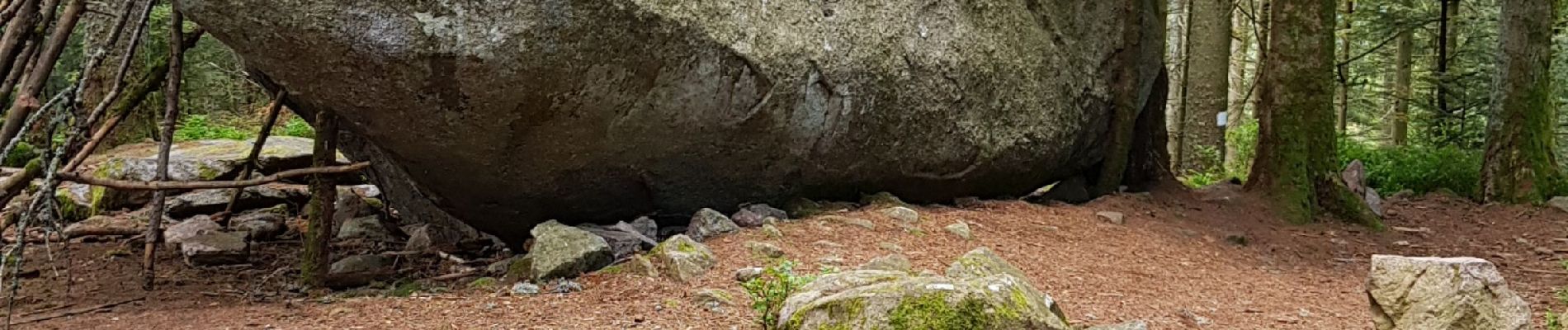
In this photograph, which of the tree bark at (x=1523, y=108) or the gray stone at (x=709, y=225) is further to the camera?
the tree bark at (x=1523, y=108)

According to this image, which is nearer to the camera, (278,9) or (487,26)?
(278,9)

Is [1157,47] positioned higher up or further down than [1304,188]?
higher up

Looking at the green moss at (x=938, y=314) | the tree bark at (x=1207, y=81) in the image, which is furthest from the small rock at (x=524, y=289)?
the tree bark at (x=1207, y=81)

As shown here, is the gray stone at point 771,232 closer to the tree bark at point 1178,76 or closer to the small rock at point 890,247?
the small rock at point 890,247

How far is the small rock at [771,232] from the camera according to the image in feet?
20.6

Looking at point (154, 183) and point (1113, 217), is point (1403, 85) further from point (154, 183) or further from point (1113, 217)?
point (154, 183)

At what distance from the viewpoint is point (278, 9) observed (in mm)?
4711

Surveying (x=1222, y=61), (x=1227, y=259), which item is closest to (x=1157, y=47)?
(x=1227, y=259)

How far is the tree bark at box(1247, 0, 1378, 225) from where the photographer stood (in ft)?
28.2

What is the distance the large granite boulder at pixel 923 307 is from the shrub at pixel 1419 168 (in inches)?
339

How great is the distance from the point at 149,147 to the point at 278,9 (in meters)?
7.25

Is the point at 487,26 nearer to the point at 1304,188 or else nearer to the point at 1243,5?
the point at 1304,188

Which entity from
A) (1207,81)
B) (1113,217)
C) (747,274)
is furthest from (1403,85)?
(747,274)

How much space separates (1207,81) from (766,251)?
884 centimetres
